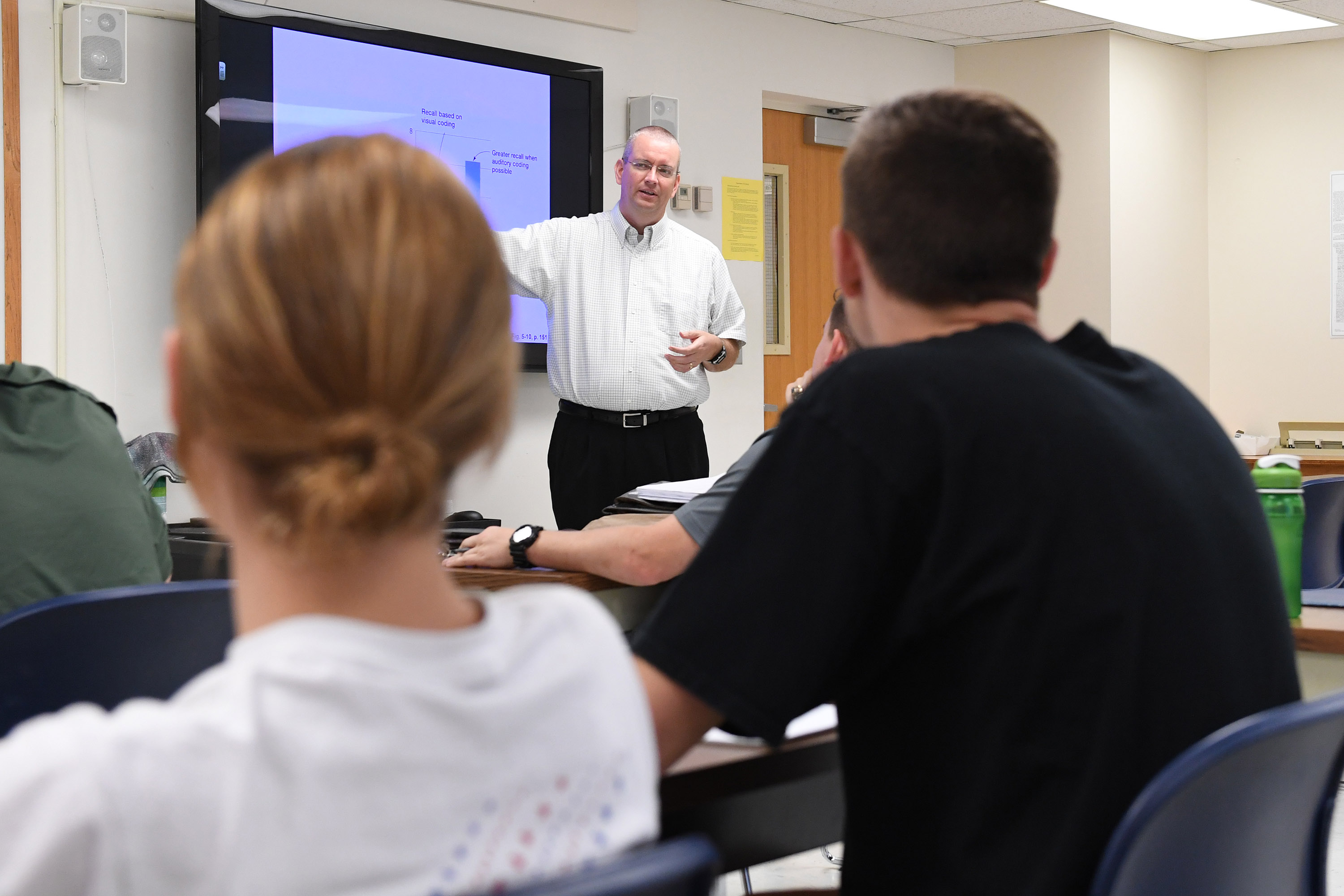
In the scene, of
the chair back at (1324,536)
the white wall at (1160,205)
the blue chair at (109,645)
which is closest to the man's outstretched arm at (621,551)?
the blue chair at (109,645)

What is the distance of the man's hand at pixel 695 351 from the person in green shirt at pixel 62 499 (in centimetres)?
190

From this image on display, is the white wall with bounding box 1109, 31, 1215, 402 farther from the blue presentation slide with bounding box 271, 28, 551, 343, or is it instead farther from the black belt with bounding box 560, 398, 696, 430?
the blue presentation slide with bounding box 271, 28, 551, 343

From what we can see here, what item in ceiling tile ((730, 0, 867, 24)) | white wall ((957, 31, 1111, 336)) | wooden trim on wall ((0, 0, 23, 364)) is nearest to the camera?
wooden trim on wall ((0, 0, 23, 364))

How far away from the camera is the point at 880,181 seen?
1.08 meters

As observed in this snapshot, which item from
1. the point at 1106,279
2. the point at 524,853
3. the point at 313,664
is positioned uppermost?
the point at 1106,279

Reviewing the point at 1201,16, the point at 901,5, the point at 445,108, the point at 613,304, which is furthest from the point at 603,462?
the point at 1201,16

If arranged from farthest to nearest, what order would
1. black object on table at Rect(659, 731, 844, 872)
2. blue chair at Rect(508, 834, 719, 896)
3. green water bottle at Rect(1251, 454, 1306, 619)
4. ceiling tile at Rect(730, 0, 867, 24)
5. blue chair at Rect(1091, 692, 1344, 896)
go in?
Answer: ceiling tile at Rect(730, 0, 867, 24) < green water bottle at Rect(1251, 454, 1306, 619) < black object on table at Rect(659, 731, 844, 872) < blue chair at Rect(1091, 692, 1344, 896) < blue chair at Rect(508, 834, 719, 896)

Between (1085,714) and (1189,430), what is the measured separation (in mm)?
261

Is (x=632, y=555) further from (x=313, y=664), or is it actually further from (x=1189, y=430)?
(x=313, y=664)

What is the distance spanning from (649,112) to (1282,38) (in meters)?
3.09

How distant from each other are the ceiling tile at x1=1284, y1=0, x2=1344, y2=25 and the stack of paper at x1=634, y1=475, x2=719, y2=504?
168 inches

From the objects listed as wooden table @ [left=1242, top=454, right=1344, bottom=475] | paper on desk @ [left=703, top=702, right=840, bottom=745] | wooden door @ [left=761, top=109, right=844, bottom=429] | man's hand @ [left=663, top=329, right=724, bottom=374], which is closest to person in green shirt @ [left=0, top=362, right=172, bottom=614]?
paper on desk @ [left=703, top=702, right=840, bottom=745]

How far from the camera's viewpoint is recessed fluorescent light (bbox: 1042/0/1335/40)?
17.4 feet

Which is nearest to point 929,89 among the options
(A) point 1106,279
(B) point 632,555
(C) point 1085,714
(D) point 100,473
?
(C) point 1085,714
